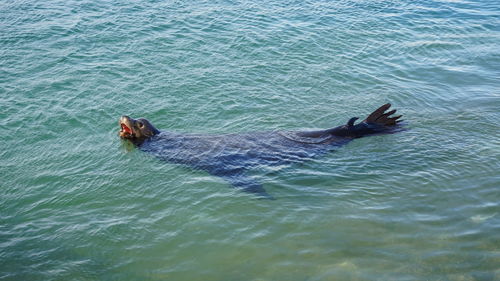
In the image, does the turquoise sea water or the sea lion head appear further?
the sea lion head

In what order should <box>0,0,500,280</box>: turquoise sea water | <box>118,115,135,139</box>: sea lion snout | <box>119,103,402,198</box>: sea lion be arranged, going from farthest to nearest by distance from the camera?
<box>118,115,135,139</box>: sea lion snout
<box>119,103,402,198</box>: sea lion
<box>0,0,500,280</box>: turquoise sea water

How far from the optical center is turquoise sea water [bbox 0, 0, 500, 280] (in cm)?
714

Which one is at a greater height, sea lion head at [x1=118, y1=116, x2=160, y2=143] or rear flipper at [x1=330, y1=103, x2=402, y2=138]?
sea lion head at [x1=118, y1=116, x2=160, y2=143]

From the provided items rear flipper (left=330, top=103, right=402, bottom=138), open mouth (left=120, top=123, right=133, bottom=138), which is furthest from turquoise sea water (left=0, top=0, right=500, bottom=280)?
open mouth (left=120, top=123, right=133, bottom=138)

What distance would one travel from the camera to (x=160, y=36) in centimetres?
1589

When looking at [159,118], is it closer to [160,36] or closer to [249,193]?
[249,193]

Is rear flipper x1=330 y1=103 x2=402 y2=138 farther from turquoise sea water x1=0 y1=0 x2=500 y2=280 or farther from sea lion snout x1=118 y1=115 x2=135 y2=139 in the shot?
sea lion snout x1=118 y1=115 x2=135 y2=139

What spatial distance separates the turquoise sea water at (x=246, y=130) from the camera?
7137 millimetres

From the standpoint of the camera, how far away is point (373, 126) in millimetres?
10617

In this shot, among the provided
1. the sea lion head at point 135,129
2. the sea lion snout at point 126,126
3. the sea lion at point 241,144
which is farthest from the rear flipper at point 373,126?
the sea lion snout at point 126,126

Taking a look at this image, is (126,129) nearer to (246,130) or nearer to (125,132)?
(125,132)

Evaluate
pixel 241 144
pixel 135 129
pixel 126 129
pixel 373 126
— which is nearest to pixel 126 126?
pixel 126 129

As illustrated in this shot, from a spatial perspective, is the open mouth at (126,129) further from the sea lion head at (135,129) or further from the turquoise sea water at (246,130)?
the turquoise sea water at (246,130)

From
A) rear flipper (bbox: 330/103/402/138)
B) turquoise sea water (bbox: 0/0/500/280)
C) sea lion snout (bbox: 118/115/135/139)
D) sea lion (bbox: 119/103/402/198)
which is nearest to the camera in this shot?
turquoise sea water (bbox: 0/0/500/280)
